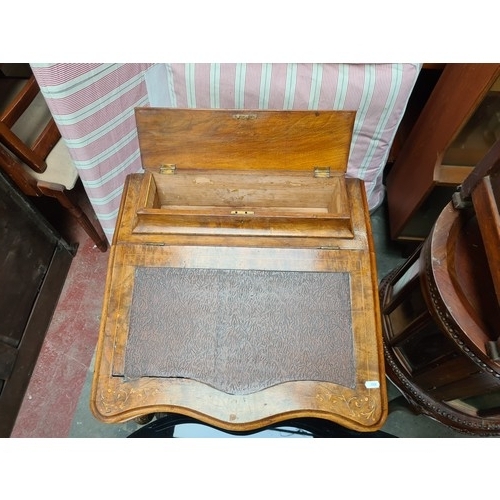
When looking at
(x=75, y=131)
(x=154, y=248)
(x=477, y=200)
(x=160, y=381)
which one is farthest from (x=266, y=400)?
(x=75, y=131)

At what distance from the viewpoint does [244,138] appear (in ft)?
3.44

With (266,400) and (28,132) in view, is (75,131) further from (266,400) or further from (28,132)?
(266,400)

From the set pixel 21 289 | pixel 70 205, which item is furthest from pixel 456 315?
pixel 21 289

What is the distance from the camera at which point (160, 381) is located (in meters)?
0.89

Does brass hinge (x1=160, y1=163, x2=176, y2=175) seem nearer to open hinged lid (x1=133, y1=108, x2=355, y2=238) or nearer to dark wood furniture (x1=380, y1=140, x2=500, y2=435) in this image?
open hinged lid (x1=133, y1=108, x2=355, y2=238)

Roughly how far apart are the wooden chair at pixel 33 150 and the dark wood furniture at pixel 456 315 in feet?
4.09

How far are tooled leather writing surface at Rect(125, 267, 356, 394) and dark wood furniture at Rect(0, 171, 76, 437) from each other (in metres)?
0.76

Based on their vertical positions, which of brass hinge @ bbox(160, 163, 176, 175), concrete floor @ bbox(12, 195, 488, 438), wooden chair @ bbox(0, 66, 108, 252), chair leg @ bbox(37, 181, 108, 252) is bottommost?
concrete floor @ bbox(12, 195, 488, 438)

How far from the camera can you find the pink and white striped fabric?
1.17m

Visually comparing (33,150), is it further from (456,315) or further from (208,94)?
(456,315)

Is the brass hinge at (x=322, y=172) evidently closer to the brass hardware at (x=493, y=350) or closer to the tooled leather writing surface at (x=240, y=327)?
the tooled leather writing surface at (x=240, y=327)

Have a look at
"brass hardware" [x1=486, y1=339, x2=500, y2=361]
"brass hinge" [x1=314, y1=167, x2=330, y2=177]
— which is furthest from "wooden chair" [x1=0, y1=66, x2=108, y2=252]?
"brass hardware" [x1=486, y1=339, x2=500, y2=361]

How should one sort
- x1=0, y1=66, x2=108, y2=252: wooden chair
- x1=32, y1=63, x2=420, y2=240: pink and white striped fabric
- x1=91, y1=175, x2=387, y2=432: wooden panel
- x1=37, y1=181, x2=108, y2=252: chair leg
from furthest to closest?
x1=37, y1=181, x2=108, y2=252: chair leg → x1=0, y1=66, x2=108, y2=252: wooden chair → x1=32, y1=63, x2=420, y2=240: pink and white striped fabric → x1=91, y1=175, x2=387, y2=432: wooden panel

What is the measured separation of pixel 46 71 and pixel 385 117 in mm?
996
